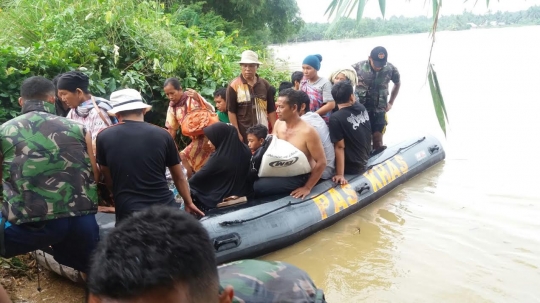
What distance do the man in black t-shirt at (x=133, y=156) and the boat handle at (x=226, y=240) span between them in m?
0.90

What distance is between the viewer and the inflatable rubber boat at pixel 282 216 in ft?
13.1

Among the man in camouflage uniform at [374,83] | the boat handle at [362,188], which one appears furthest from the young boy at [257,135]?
the man in camouflage uniform at [374,83]

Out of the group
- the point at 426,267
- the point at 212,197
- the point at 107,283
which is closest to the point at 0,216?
the point at 212,197

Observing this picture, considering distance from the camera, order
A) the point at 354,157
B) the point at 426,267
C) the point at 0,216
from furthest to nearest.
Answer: the point at 354,157 → the point at 426,267 → the point at 0,216

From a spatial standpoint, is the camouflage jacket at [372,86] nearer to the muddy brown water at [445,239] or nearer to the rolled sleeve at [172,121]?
the muddy brown water at [445,239]

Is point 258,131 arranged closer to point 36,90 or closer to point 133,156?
point 133,156

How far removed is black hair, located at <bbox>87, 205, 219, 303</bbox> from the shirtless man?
3.42 metres

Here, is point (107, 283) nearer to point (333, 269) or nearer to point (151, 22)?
point (333, 269)

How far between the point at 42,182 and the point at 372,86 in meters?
4.31

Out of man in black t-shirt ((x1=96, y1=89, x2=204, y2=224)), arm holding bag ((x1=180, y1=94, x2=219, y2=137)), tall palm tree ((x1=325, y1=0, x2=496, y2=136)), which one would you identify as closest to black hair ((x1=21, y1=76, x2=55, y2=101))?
man in black t-shirt ((x1=96, y1=89, x2=204, y2=224))

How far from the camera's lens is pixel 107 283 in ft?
3.15

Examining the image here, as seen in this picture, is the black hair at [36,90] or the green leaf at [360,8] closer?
the green leaf at [360,8]

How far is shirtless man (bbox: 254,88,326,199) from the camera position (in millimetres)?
4449

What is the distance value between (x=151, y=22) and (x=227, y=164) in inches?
162
